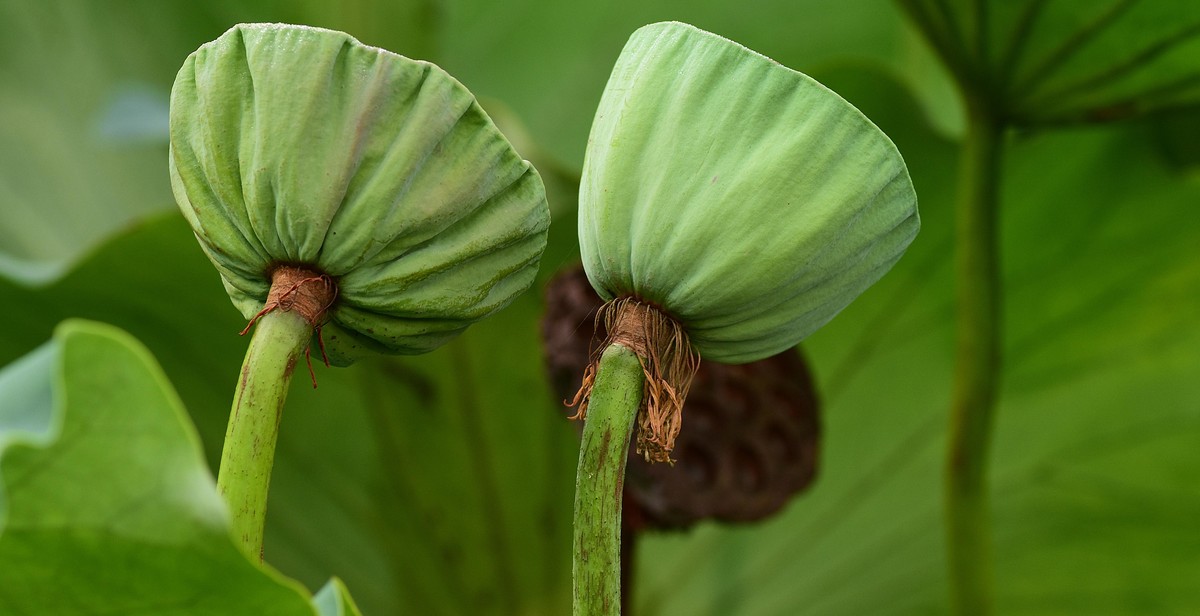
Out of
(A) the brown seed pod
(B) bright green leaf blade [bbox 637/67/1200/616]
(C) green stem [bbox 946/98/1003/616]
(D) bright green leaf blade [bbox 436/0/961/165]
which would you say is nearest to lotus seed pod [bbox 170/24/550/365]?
(A) the brown seed pod

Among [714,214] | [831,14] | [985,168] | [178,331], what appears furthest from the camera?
[831,14]

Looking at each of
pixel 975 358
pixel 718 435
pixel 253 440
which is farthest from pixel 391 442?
pixel 253 440

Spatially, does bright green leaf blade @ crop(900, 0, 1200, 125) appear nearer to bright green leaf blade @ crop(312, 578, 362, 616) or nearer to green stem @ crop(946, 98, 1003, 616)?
green stem @ crop(946, 98, 1003, 616)

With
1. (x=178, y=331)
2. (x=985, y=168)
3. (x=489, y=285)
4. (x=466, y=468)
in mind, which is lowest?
(x=466, y=468)

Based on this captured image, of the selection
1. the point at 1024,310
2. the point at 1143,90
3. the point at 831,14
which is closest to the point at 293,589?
the point at 1143,90

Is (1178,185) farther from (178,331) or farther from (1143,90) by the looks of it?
(178,331)

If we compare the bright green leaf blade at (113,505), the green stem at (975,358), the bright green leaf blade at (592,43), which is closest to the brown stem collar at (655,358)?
the bright green leaf blade at (113,505)

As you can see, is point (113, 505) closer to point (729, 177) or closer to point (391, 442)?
point (729, 177)
